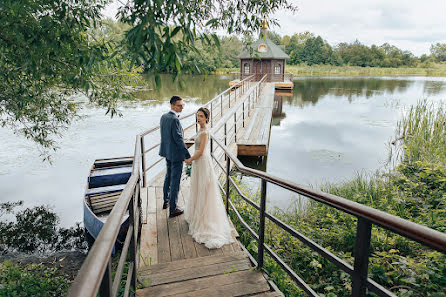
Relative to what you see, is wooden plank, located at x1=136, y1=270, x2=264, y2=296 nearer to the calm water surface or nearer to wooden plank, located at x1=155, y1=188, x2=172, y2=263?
wooden plank, located at x1=155, y1=188, x2=172, y2=263

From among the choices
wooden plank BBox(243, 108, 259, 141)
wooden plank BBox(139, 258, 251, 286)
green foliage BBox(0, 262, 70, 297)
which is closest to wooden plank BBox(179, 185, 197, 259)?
wooden plank BBox(139, 258, 251, 286)

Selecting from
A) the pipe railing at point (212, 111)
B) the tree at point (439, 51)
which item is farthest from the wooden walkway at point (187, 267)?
the tree at point (439, 51)

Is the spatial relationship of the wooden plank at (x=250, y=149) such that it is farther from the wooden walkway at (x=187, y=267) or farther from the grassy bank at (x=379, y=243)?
the wooden walkway at (x=187, y=267)

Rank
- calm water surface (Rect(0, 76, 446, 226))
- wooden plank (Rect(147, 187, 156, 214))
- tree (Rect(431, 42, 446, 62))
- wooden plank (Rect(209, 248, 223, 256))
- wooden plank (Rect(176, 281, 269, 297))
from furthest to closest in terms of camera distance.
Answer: tree (Rect(431, 42, 446, 62)), calm water surface (Rect(0, 76, 446, 226)), wooden plank (Rect(147, 187, 156, 214)), wooden plank (Rect(209, 248, 223, 256)), wooden plank (Rect(176, 281, 269, 297))

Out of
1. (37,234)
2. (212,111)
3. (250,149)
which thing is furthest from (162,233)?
(212,111)

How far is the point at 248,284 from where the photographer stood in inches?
99.9

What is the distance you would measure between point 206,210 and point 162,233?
64 cm

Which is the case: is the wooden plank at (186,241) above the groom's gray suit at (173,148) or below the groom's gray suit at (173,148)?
below

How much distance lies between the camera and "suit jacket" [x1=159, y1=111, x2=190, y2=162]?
382 centimetres

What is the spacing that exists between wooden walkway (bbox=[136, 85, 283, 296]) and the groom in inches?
15.8

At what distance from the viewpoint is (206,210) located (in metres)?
3.59

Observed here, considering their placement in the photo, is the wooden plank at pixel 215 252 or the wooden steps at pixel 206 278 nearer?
the wooden steps at pixel 206 278

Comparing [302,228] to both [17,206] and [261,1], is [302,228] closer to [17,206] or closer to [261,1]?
[261,1]

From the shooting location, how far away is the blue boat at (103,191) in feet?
16.1
